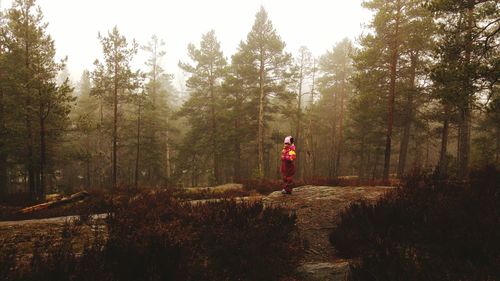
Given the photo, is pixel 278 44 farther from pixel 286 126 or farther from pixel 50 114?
pixel 286 126

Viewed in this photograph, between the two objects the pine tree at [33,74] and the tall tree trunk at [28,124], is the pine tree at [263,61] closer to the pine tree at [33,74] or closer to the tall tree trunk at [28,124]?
the pine tree at [33,74]

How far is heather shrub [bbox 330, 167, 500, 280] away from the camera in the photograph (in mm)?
3230

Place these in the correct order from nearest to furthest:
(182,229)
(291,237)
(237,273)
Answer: (237,273), (182,229), (291,237)

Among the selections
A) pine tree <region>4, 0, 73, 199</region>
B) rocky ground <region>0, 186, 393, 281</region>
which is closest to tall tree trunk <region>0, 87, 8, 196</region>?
pine tree <region>4, 0, 73, 199</region>

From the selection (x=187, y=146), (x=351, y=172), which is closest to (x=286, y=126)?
(x=351, y=172)

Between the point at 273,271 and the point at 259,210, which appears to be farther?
the point at 259,210

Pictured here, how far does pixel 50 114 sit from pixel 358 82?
17760mm

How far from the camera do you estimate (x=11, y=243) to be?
13.5 ft

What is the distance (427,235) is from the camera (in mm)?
4402

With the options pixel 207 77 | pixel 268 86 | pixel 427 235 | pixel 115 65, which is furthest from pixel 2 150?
pixel 427 235

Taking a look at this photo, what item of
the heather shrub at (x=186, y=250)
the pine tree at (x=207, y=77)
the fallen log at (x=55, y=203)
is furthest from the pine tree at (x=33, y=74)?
the heather shrub at (x=186, y=250)

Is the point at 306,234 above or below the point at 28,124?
below

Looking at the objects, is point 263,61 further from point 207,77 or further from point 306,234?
point 306,234

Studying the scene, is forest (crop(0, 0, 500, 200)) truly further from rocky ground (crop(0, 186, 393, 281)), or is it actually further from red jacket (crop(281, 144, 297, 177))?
red jacket (crop(281, 144, 297, 177))
